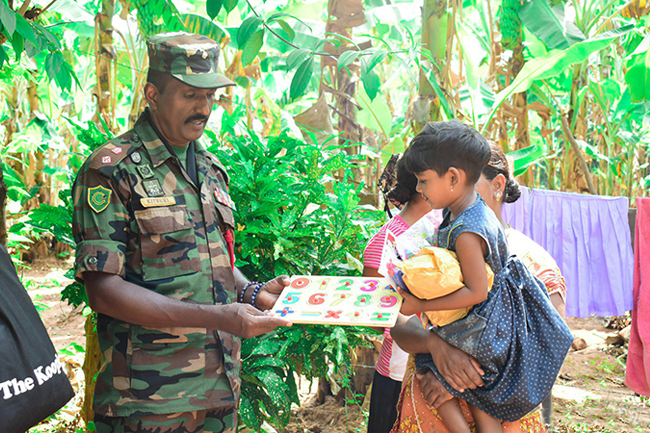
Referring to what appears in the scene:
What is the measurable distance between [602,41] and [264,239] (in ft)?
8.86

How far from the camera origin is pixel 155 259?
1.67 metres

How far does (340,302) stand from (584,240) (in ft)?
10.5

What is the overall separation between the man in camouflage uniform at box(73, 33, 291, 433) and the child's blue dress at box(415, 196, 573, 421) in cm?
58

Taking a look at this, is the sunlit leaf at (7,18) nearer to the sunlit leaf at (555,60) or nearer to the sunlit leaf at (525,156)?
the sunlit leaf at (555,60)

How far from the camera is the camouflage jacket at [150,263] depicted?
160 centimetres

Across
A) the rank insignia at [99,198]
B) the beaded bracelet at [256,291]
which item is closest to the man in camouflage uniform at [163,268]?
the rank insignia at [99,198]

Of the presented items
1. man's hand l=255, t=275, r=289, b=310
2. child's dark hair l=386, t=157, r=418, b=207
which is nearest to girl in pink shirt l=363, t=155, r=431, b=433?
child's dark hair l=386, t=157, r=418, b=207

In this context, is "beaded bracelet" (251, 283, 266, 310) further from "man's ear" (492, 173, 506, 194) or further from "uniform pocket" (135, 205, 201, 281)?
"man's ear" (492, 173, 506, 194)

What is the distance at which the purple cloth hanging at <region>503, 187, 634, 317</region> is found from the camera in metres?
4.20

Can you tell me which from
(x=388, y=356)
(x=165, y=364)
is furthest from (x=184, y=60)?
(x=388, y=356)

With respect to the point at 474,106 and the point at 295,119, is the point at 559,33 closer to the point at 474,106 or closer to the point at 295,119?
the point at 474,106

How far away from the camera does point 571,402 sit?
4.50 m

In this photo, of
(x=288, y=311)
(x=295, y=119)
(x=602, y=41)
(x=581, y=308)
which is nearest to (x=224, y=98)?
(x=295, y=119)

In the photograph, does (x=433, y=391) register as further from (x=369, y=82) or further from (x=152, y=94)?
(x=369, y=82)
